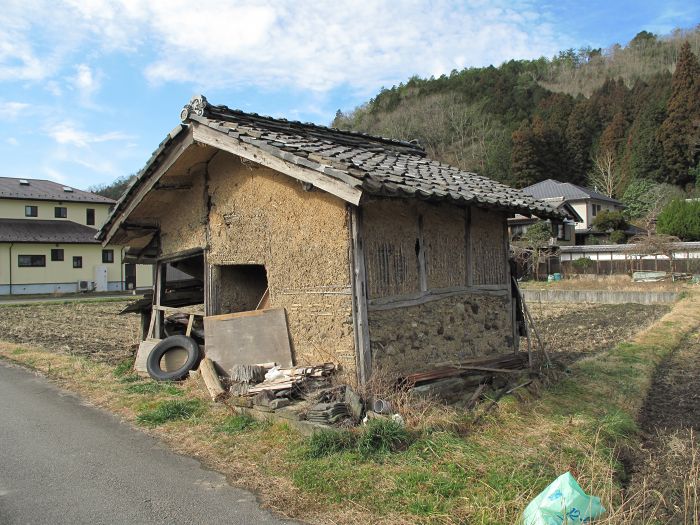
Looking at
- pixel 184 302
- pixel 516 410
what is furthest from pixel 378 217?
pixel 184 302

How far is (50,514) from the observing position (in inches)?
171

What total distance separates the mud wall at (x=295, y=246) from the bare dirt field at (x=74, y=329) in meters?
4.76

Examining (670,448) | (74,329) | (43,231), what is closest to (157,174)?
(670,448)

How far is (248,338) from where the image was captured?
315 inches

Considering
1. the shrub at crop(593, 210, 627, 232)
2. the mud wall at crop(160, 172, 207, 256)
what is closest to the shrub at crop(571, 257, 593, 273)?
the shrub at crop(593, 210, 627, 232)

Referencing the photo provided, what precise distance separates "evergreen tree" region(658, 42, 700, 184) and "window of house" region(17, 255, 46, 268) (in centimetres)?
5661

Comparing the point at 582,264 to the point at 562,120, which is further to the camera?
the point at 562,120

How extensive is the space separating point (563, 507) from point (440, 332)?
4.56m

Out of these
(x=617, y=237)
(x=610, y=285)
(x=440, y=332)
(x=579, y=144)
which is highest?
(x=579, y=144)

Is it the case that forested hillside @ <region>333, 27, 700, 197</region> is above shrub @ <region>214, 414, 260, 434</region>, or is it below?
above

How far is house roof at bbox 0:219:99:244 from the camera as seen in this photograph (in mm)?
36594

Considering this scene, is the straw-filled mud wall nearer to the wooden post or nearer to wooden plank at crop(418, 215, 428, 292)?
wooden plank at crop(418, 215, 428, 292)

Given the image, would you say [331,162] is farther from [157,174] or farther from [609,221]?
[609,221]

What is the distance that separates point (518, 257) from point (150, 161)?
1317 inches
